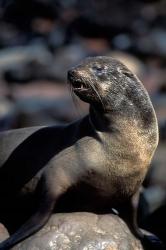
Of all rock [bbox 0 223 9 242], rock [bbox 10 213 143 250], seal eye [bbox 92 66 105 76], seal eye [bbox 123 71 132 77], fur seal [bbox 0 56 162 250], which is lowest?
rock [bbox 0 223 9 242]

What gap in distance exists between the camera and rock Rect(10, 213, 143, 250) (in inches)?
323

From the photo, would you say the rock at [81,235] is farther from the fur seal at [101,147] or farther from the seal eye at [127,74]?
the seal eye at [127,74]

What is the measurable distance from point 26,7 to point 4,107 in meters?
17.3

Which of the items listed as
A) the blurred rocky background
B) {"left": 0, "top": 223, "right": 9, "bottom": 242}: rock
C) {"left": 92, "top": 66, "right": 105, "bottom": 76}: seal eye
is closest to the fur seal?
{"left": 92, "top": 66, "right": 105, "bottom": 76}: seal eye

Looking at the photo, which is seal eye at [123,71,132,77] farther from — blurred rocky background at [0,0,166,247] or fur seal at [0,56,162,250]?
blurred rocky background at [0,0,166,247]

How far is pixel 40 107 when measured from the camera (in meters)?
21.4

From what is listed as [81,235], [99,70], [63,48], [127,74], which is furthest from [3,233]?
[63,48]

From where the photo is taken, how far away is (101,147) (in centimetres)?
844

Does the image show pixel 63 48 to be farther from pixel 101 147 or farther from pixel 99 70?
pixel 101 147

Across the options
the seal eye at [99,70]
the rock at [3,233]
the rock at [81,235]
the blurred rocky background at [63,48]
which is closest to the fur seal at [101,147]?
the seal eye at [99,70]

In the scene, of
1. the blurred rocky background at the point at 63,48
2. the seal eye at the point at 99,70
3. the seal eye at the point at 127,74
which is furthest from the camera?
the blurred rocky background at the point at 63,48

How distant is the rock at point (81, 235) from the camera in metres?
8.20

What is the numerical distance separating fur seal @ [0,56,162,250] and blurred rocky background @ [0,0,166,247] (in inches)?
264

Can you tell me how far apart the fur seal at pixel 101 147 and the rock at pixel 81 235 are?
14 centimetres
